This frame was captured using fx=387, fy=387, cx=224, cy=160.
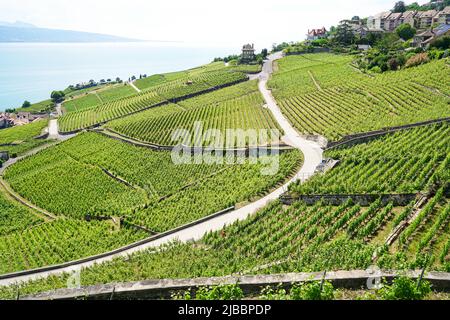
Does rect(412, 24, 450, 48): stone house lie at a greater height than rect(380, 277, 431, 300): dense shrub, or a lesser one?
greater

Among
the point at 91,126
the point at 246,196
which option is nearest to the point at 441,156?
the point at 246,196

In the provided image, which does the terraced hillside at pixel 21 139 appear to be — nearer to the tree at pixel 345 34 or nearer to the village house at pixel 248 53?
the village house at pixel 248 53

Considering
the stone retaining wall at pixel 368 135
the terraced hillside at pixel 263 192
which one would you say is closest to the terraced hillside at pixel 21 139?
the terraced hillside at pixel 263 192

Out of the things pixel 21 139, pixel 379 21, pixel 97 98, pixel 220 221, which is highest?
pixel 379 21

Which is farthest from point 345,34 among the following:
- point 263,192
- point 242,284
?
point 242,284

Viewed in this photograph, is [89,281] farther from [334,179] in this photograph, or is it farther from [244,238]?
[334,179]

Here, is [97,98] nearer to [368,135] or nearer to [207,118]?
[207,118]

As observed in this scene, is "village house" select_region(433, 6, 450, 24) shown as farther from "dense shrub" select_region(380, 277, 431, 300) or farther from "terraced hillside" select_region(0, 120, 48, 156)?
"dense shrub" select_region(380, 277, 431, 300)

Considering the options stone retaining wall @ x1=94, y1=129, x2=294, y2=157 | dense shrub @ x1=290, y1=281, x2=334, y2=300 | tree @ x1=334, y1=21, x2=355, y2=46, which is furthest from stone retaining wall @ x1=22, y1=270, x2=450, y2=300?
tree @ x1=334, y1=21, x2=355, y2=46
